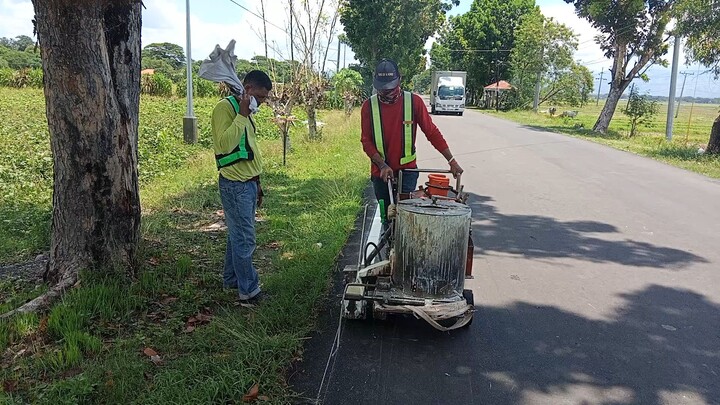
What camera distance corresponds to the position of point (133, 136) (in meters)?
4.36

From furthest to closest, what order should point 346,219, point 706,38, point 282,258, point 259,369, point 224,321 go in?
point 706,38 < point 346,219 < point 282,258 < point 224,321 < point 259,369

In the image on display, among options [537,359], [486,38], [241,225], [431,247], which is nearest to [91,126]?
[241,225]

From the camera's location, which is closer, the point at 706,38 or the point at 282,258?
the point at 282,258

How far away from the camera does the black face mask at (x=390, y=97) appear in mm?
4402

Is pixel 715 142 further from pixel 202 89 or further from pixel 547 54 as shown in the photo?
pixel 202 89

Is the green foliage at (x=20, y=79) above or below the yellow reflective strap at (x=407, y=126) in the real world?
above

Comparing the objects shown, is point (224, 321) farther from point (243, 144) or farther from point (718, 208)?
point (718, 208)

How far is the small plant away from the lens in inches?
854

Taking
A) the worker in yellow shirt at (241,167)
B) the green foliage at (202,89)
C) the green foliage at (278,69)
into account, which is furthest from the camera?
the green foliage at (202,89)

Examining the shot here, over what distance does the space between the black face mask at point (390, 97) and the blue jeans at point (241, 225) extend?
1247 millimetres

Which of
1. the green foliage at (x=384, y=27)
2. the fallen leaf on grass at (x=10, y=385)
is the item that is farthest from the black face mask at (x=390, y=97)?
the green foliage at (x=384, y=27)

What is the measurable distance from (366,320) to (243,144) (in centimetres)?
160

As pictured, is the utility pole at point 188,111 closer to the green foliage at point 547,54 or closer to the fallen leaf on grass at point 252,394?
the fallen leaf on grass at point 252,394

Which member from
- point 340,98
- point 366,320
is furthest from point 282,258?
point 340,98
